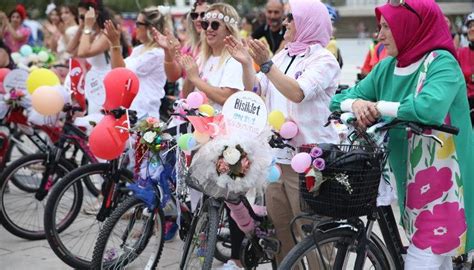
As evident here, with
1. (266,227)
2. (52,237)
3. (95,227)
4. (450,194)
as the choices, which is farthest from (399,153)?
(95,227)

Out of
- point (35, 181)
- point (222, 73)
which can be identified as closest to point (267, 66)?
point (222, 73)

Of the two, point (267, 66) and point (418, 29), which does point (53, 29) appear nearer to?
point (267, 66)

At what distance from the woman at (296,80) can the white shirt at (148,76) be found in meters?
→ 1.70

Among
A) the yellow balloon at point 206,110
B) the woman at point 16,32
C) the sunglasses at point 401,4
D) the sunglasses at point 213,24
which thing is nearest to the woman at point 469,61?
the sunglasses at point 213,24

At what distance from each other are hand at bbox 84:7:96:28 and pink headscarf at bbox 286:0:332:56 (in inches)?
110

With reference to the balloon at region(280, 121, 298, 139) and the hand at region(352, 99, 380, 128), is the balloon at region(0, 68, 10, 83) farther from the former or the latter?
the hand at region(352, 99, 380, 128)

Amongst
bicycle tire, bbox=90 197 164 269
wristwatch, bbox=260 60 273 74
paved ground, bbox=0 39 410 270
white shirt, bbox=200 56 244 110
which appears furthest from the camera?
paved ground, bbox=0 39 410 270

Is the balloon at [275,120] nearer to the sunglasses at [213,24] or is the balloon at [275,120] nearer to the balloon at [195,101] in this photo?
the balloon at [195,101]

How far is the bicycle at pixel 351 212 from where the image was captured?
291cm

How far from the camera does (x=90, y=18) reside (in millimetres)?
5977

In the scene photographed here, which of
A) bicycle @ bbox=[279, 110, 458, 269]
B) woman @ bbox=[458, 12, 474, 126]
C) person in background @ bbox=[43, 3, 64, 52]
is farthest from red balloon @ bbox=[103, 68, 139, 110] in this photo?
person in background @ bbox=[43, 3, 64, 52]

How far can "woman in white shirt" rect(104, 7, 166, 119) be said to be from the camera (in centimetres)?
537

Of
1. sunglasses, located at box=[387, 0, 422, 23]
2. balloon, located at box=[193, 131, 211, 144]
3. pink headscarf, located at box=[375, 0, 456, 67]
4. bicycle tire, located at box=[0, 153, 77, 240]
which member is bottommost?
bicycle tire, located at box=[0, 153, 77, 240]

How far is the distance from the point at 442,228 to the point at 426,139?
417 millimetres
